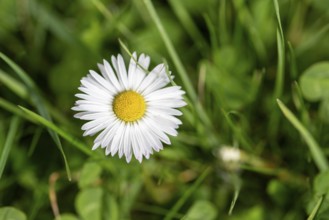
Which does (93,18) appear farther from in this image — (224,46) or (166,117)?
(166,117)

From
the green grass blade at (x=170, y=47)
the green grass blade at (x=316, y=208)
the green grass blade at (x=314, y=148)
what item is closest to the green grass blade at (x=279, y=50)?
the green grass blade at (x=314, y=148)

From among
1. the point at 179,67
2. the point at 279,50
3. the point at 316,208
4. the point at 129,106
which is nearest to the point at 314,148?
the point at 316,208

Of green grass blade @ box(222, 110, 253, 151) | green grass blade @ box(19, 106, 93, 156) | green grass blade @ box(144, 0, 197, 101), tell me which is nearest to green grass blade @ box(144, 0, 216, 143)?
green grass blade @ box(144, 0, 197, 101)

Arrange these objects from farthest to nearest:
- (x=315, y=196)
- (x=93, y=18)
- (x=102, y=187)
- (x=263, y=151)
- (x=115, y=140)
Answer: (x=93, y=18)
(x=263, y=151)
(x=102, y=187)
(x=315, y=196)
(x=115, y=140)

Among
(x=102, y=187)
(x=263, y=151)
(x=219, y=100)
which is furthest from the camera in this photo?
(x=263, y=151)

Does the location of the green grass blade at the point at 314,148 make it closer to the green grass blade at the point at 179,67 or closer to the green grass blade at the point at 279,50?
the green grass blade at the point at 279,50

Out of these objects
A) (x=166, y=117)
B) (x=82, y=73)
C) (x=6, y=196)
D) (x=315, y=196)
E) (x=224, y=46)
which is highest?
(x=224, y=46)

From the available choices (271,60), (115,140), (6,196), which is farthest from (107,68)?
(271,60)

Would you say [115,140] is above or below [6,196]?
above
